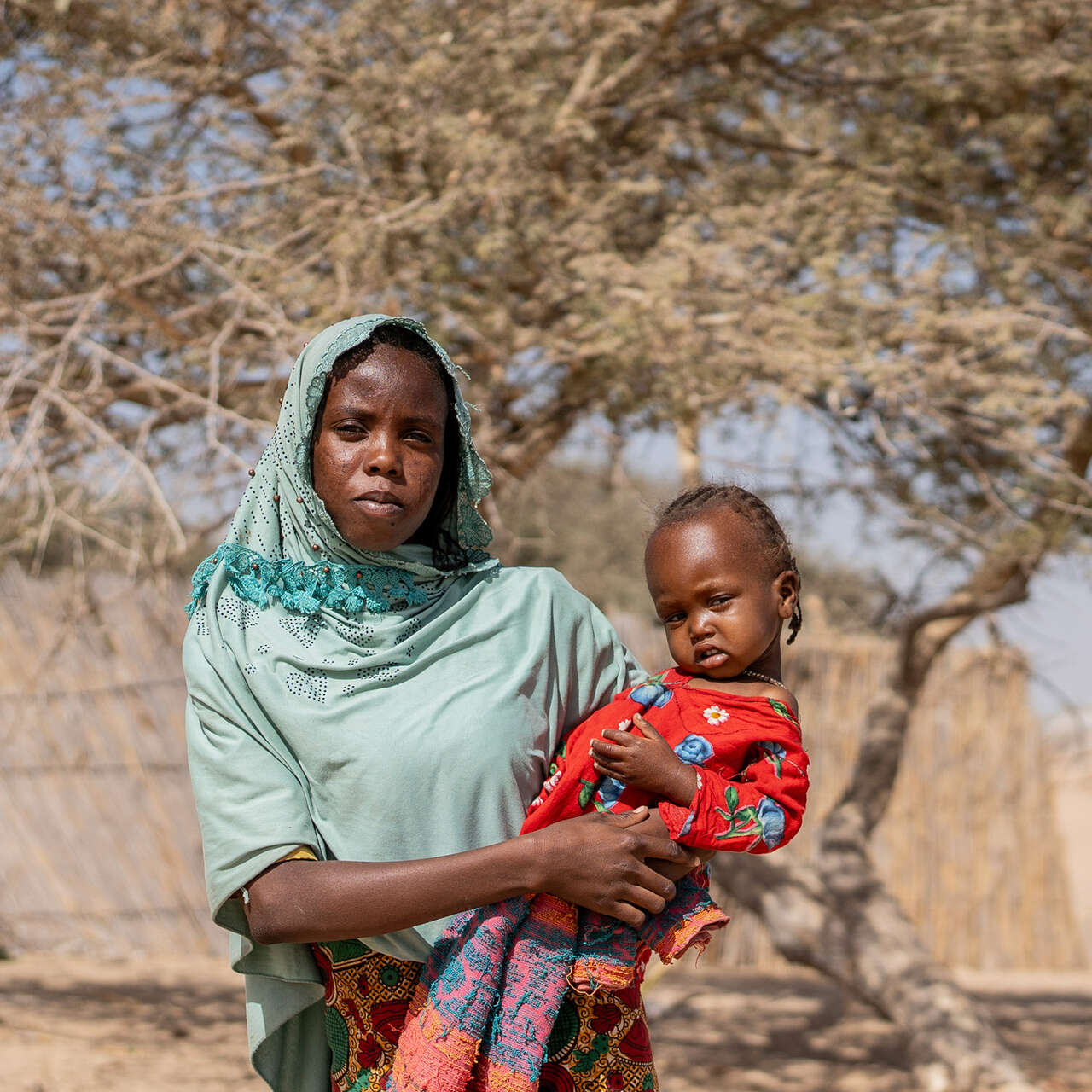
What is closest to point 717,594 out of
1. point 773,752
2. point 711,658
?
point 711,658

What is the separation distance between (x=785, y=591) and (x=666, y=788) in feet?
1.36

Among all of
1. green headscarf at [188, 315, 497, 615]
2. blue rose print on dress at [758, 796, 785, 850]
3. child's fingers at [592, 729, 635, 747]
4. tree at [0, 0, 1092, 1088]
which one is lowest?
blue rose print on dress at [758, 796, 785, 850]

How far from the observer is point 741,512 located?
6.59ft

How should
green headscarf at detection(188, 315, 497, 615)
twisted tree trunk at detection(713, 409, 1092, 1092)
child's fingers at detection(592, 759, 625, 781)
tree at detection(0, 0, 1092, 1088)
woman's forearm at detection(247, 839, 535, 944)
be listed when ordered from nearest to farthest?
1. woman's forearm at detection(247, 839, 535, 944)
2. child's fingers at detection(592, 759, 625, 781)
3. green headscarf at detection(188, 315, 497, 615)
4. tree at detection(0, 0, 1092, 1088)
5. twisted tree trunk at detection(713, 409, 1092, 1092)

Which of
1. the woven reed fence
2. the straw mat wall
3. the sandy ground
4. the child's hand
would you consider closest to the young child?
the child's hand

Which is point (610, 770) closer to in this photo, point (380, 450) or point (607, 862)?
point (607, 862)

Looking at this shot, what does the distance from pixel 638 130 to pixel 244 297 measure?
7.45 feet

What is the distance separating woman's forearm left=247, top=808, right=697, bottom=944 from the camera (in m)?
1.65

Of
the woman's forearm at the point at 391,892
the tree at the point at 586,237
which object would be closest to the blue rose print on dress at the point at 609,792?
the woman's forearm at the point at 391,892

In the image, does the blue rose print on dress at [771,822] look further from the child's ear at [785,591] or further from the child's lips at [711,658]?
the child's ear at [785,591]

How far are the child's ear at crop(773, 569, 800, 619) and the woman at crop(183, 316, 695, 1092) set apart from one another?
317 mm

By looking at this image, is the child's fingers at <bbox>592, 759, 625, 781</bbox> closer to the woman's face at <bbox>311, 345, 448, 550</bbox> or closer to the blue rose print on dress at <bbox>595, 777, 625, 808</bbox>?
the blue rose print on dress at <bbox>595, 777, 625, 808</bbox>

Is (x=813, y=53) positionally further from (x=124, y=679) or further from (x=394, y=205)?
(x=124, y=679)

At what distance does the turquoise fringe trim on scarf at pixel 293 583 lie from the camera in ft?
6.24
